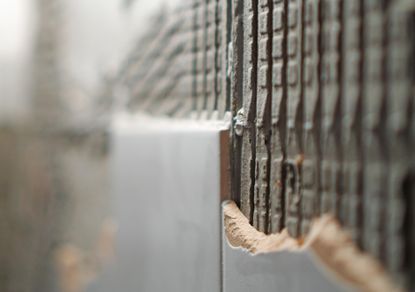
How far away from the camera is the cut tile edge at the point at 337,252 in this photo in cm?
48

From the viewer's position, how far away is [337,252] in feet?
1.67

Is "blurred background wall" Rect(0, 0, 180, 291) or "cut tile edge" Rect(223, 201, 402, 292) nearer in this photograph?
"cut tile edge" Rect(223, 201, 402, 292)

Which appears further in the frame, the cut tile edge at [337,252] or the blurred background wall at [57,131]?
the blurred background wall at [57,131]

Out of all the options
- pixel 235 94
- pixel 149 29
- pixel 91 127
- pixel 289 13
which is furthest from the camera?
pixel 91 127

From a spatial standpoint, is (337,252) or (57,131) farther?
(57,131)


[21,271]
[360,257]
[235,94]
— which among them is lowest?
[21,271]

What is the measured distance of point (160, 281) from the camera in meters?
0.93

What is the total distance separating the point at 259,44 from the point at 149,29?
0.43m

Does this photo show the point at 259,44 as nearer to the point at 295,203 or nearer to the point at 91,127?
the point at 295,203

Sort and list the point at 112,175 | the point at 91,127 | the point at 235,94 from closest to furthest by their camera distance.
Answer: the point at 235,94 < the point at 112,175 < the point at 91,127

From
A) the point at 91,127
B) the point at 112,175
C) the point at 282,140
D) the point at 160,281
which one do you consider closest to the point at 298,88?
the point at 282,140

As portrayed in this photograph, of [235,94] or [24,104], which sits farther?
[24,104]

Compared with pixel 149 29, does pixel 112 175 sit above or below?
below

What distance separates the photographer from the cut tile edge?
0.48m
